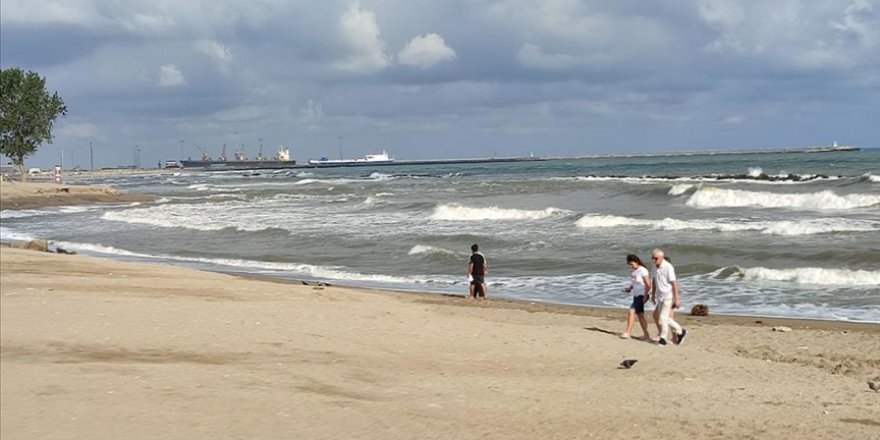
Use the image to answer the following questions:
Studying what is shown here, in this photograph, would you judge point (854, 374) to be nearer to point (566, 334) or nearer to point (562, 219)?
point (566, 334)

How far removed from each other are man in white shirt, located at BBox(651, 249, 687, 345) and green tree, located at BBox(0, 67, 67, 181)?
75.8 metres

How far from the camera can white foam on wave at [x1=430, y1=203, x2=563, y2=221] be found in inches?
1416

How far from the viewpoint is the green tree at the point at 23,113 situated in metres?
A: 76.2

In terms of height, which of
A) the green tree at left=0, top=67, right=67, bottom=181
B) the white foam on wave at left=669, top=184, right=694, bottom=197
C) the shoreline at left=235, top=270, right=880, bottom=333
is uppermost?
the green tree at left=0, top=67, right=67, bottom=181

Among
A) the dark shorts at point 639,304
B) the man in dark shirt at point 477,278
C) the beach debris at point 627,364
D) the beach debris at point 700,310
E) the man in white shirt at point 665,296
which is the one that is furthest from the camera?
the man in dark shirt at point 477,278

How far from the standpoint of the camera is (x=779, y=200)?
40594mm

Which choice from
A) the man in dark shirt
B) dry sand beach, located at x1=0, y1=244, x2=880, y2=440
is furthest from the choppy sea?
dry sand beach, located at x1=0, y1=244, x2=880, y2=440

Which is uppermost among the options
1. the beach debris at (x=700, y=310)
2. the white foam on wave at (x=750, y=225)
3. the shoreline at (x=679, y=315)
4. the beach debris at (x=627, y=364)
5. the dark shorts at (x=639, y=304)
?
the dark shorts at (x=639, y=304)

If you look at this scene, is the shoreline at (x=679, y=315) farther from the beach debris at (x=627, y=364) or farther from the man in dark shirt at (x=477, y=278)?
the beach debris at (x=627, y=364)

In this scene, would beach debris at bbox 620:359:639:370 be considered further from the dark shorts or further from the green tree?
the green tree

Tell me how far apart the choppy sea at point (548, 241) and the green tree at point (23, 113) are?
34.4m

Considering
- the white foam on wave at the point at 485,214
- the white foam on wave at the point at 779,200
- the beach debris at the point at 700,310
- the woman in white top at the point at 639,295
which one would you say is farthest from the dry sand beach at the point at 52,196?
the woman in white top at the point at 639,295

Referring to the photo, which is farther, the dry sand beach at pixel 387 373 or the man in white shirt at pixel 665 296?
the man in white shirt at pixel 665 296

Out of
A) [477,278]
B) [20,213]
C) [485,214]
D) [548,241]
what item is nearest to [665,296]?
[477,278]
